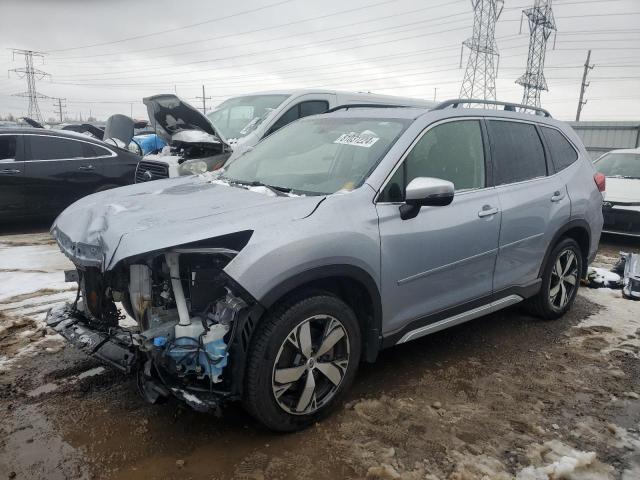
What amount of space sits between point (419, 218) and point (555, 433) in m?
1.48

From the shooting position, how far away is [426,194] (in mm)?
3002

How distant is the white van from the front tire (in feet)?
11.5

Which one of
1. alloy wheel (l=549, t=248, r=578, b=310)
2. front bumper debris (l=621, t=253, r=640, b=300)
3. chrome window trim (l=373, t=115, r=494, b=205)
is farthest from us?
front bumper debris (l=621, t=253, r=640, b=300)

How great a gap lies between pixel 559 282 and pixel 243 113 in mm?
5532

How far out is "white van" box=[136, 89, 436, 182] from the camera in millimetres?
6777

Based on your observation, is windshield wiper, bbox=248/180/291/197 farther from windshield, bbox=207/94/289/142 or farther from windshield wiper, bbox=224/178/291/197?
windshield, bbox=207/94/289/142

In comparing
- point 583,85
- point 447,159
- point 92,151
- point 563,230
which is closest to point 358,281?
point 447,159

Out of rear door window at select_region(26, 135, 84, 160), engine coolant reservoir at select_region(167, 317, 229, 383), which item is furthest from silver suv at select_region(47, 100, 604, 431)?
rear door window at select_region(26, 135, 84, 160)

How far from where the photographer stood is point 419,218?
127 inches

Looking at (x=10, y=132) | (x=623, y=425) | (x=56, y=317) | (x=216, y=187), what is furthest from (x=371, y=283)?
(x=10, y=132)

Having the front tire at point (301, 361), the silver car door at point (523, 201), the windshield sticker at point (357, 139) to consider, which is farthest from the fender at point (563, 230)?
the front tire at point (301, 361)

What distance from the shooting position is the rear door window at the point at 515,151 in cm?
395

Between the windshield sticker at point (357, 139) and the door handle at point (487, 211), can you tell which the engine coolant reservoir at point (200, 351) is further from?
the door handle at point (487, 211)

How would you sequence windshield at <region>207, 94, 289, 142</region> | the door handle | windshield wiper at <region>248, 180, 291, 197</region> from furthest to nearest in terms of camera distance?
windshield at <region>207, 94, 289, 142</region>, the door handle, windshield wiper at <region>248, 180, 291, 197</region>
